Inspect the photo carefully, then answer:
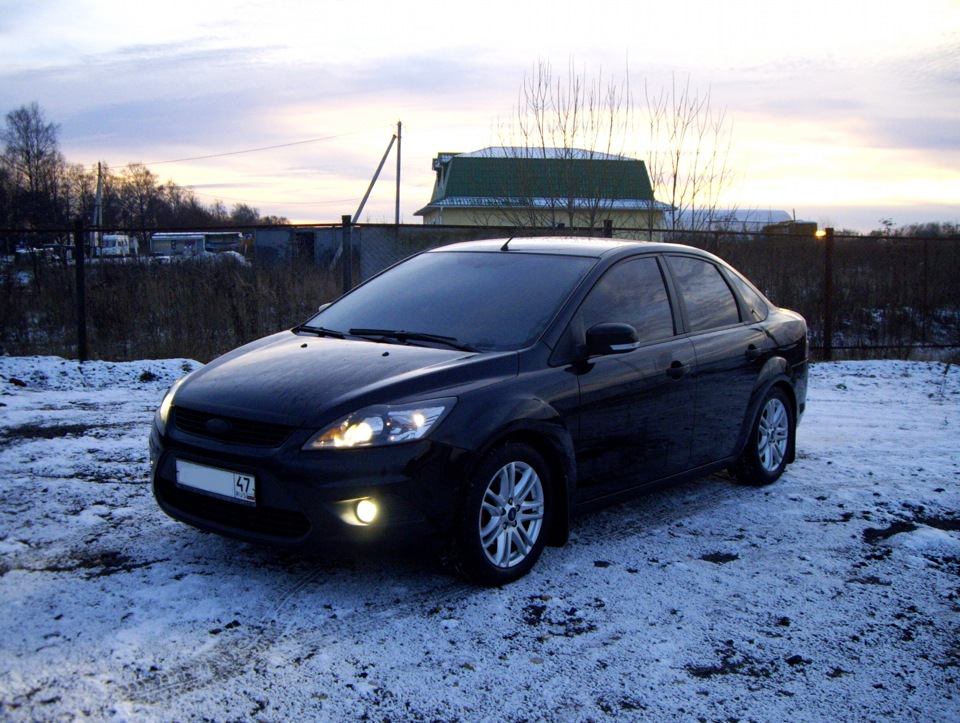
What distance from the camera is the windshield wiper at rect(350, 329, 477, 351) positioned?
4.41m

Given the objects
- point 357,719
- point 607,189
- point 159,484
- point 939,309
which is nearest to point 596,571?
point 357,719

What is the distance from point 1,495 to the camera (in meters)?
5.20

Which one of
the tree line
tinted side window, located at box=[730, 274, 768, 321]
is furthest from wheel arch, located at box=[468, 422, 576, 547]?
the tree line

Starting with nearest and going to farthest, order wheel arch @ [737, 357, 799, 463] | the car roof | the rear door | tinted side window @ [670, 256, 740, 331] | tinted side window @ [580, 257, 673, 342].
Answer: tinted side window @ [580, 257, 673, 342], the car roof, the rear door, tinted side window @ [670, 256, 740, 331], wheel arch @ [737, 357, 799, 463]

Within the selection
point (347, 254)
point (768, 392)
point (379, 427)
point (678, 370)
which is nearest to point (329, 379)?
point (379, 427)

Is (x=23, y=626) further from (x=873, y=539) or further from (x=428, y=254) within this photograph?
(x=873, y=539)

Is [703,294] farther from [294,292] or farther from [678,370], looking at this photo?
[294,292]

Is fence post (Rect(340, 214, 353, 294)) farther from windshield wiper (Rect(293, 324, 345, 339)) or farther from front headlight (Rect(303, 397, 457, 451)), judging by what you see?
front headlight (Rect(303, 397, 457, 451))

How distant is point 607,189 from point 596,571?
9.32 m

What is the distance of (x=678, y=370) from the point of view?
197 inches

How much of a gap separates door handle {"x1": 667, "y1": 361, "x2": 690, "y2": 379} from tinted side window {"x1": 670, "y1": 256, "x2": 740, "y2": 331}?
0.34m

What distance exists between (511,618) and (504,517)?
0.48 metres

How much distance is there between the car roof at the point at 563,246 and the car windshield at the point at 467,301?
67 millimetres

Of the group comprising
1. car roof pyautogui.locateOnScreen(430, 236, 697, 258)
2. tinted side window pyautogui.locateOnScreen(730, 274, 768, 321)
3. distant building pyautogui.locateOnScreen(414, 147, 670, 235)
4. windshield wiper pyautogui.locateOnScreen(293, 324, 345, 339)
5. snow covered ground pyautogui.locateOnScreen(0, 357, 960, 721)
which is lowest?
snow covered ground pyautogui.locateOnScreen(0, 357, 960, 721)
